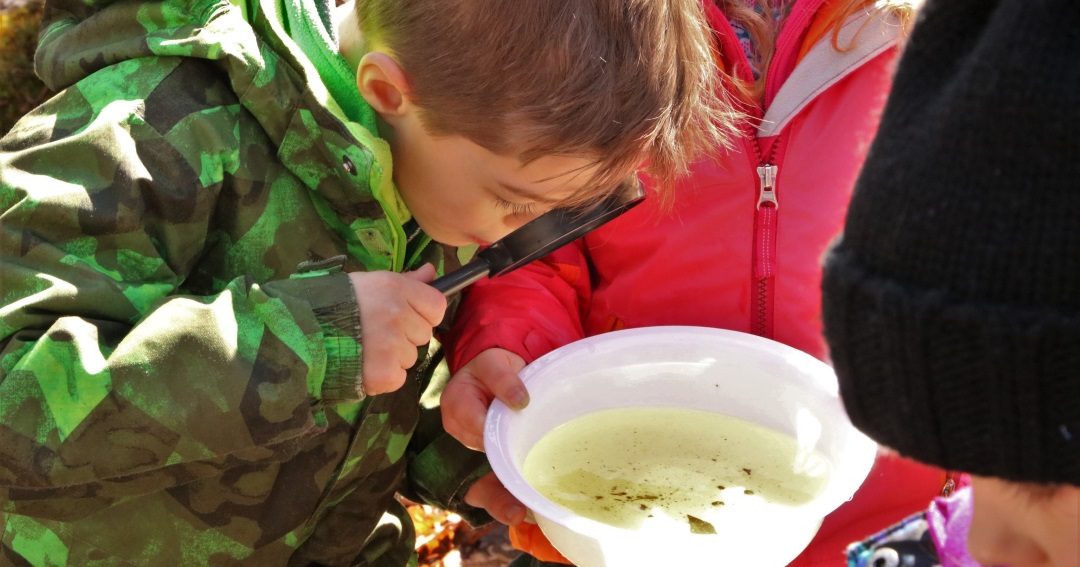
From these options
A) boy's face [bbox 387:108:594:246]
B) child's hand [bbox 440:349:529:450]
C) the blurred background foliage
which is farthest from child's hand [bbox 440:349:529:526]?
the blurred background foliage

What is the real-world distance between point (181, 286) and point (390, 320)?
1.18 ft

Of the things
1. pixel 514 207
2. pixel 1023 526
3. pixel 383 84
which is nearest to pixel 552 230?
pixel 514 207

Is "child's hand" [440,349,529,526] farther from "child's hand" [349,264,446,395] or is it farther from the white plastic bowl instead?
"child's hand" [349,264,446,395]

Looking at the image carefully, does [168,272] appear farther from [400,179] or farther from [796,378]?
[796,378]

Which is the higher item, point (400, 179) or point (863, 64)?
point (863, 64)

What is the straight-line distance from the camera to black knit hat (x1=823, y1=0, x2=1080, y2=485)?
2.83 ft

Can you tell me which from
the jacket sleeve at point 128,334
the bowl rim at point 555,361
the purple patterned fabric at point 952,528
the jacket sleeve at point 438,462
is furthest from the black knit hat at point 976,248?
the jacket sleeve at point 438,462

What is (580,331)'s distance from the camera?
2268 mm

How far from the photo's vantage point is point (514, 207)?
5.97ft

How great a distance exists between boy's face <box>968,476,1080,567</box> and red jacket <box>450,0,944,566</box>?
89 centimetres

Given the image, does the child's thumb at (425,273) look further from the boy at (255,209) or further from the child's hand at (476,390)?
the child's hand at (476,390)

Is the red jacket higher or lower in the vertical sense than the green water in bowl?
higher

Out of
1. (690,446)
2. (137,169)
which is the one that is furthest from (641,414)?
(137,169)

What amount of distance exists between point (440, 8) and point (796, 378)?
0.89 meters
